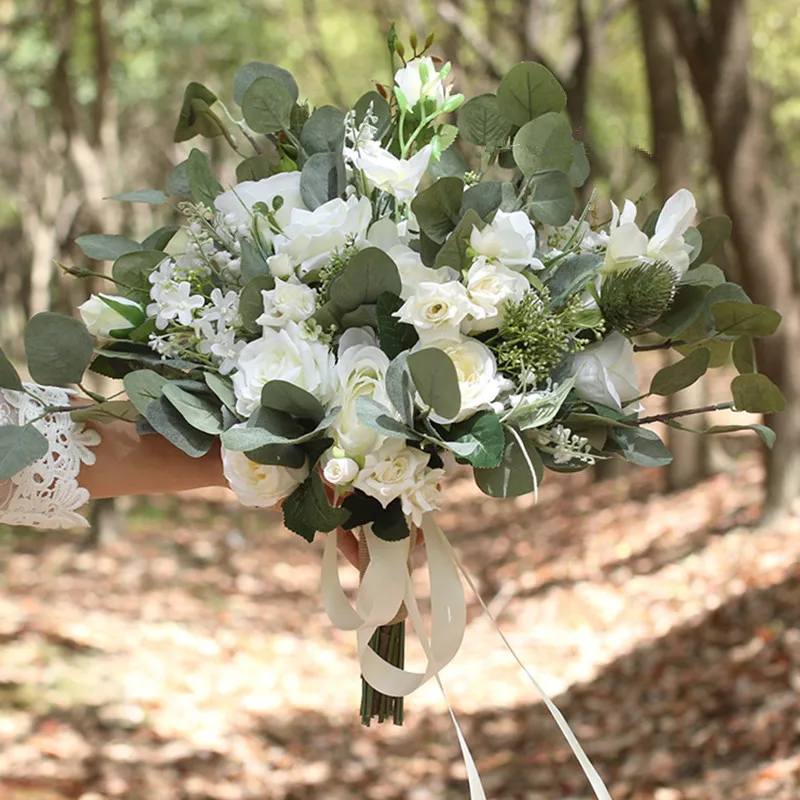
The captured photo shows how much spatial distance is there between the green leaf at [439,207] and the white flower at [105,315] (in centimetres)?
63

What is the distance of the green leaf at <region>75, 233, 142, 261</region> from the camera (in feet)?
7.32

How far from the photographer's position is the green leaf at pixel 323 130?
7.00ft

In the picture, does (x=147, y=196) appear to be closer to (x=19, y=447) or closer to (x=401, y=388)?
(x=19, y=447)

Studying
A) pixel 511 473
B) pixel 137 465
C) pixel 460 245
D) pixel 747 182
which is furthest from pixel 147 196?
pixel 747 182

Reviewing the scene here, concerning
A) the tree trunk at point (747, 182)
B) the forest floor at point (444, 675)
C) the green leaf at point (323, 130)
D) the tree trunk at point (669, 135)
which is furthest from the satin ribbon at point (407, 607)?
the tree trunk at point (669, 135)

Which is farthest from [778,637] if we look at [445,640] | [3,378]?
[3,378]

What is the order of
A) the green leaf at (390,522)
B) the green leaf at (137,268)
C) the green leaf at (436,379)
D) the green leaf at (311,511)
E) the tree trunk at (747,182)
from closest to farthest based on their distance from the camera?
the green leaf at (436,379)
the green leaf at (311,511)
the green leaf at (390,522)
the green leaf at (137,268)
the tree trunk at (747,182)

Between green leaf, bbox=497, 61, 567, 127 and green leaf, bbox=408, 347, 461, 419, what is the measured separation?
634 millimetres

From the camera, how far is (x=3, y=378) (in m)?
2.07

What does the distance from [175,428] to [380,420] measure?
41cm

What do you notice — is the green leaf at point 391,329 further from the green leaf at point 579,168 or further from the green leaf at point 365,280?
the green leaf at point 579,168

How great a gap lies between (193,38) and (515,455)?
1238 centimetres

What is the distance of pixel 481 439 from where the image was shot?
1811 millimetres

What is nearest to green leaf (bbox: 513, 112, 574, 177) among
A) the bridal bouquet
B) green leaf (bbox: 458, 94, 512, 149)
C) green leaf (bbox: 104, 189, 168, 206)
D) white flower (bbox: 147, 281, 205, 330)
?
the bridal bouquet
